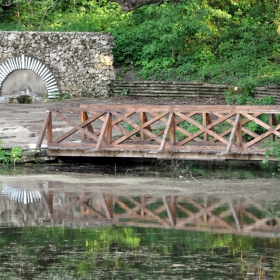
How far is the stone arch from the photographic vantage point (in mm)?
24156

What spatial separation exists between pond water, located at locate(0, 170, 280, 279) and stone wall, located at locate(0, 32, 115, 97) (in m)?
10.4

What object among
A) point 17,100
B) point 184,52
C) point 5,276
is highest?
point 184,52

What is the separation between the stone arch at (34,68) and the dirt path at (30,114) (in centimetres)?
71

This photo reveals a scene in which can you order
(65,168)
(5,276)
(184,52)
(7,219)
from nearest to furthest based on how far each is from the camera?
(5,276)
(7,219)
(65,168)
(184,52)

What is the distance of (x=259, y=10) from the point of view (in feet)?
82.7

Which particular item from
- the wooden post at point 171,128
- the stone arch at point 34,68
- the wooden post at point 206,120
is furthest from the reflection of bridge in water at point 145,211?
the stone arch at point 34,68

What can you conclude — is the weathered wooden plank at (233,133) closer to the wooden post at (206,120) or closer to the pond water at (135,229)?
the wooden post at (206,120)

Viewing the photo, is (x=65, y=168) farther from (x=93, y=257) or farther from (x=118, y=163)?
(x=93, y=257)

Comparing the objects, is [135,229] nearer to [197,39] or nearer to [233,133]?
[233,133]

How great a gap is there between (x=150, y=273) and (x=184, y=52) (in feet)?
59.1

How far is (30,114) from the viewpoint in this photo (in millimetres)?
20891

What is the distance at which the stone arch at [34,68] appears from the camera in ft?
79.3

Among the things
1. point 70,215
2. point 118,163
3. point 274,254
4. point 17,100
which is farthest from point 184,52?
point 274,254

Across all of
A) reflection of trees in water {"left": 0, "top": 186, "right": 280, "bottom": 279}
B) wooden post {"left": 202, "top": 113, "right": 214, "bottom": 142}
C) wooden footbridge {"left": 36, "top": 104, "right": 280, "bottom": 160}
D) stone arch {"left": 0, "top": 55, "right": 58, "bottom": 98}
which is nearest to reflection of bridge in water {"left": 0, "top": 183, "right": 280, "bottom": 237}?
reflection of trees in water {"left": 0, "top": 186, "right": 280, "bottom": 279}
